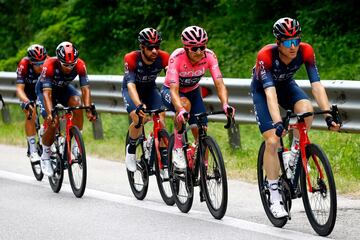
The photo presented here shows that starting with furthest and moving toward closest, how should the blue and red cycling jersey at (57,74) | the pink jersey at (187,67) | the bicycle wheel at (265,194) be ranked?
the blue and red cycling jersey at (57,74) → the pink jersey at (187,67) → the bicycle wheel at (265,194)

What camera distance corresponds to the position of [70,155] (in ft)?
37.1

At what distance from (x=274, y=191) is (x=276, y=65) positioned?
1.06m

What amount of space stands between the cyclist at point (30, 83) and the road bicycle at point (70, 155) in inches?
36.1

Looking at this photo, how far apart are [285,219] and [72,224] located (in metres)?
1.93

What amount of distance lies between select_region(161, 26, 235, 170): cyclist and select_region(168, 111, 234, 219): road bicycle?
0.33 feet

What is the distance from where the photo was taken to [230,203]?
10.2 m

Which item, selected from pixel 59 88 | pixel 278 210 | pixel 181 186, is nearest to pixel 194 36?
pixel 181 186

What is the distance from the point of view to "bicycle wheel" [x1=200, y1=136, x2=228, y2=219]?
905 cm

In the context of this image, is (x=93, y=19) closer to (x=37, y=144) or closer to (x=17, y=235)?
(x=37, y=144)

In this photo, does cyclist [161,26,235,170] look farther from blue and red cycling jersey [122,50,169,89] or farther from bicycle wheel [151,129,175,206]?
blue and red cycling jersey [122,50,169,89]

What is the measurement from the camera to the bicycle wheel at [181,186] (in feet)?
31.8

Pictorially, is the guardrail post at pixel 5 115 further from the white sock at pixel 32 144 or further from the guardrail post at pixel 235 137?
the guardrail post at pixel 235 137

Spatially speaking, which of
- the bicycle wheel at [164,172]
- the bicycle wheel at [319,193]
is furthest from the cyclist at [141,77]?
the bicycle wheel at [319,193]

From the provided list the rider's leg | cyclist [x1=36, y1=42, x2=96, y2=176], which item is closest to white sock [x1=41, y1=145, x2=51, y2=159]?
cyclist [x1=36, y1=42, x2=96, y2=176]
